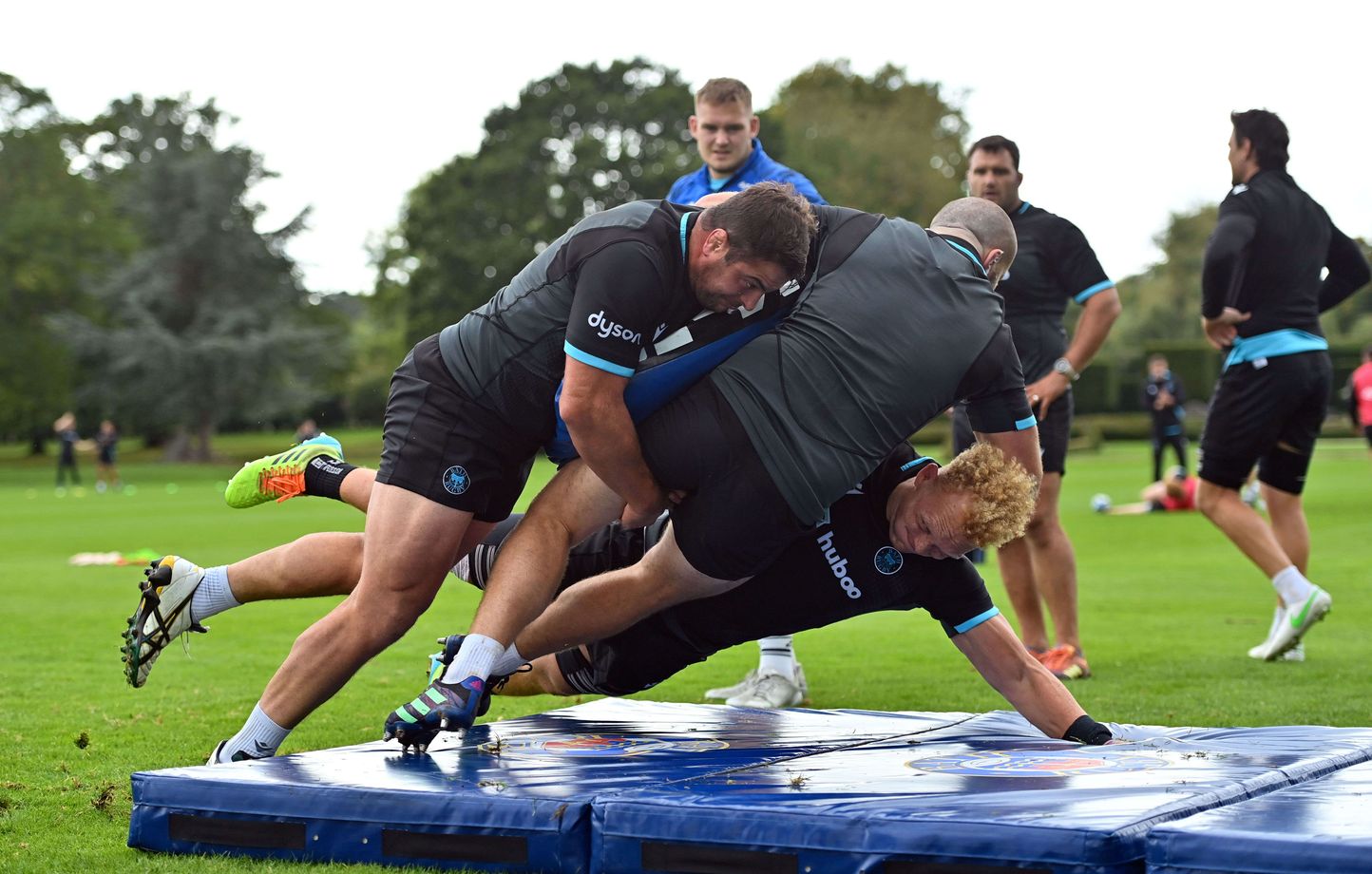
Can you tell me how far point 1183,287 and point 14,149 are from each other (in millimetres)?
45642

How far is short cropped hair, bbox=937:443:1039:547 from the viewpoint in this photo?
4.65 m

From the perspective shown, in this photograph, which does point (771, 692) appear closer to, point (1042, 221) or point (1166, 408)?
point (1042, 221)

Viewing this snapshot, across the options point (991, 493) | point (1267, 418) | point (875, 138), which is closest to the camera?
point (991, 493)

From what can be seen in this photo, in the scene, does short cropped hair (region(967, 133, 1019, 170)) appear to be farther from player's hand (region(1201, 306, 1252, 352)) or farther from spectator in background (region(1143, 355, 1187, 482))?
spectator in background (region(1143, 355, 1187, 482))

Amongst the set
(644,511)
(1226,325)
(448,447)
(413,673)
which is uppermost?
(1226,325)

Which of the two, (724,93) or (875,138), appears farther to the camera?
(875,138)

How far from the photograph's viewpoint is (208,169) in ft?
→ 190

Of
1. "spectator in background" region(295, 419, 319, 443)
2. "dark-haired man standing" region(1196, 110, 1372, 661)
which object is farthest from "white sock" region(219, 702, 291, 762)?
"dark-haired man standing" region(1196, 110, 1372, 661)

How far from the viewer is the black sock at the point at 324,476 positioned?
18.3 ft

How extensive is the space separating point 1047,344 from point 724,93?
2048 mm

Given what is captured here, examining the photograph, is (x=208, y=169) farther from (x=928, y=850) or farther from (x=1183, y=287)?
(x=928, y=850)

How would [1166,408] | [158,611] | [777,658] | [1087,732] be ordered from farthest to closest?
[1166,408] → [777,658] → [158,611] → [1087,732]

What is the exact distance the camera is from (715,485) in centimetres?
473

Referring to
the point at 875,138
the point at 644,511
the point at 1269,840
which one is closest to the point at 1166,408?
the point at 644,511
